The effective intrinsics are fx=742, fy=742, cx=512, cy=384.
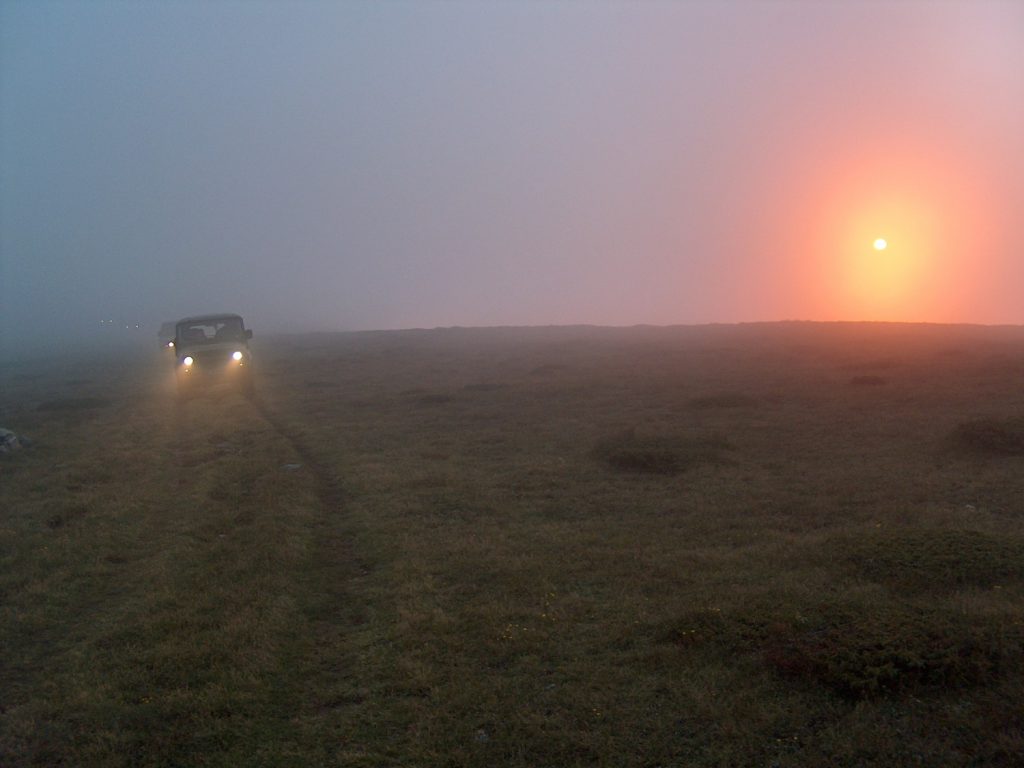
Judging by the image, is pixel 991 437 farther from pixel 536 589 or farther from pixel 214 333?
pixel 214 333

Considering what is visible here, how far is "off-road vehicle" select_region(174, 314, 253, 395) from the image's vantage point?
34.2 meters

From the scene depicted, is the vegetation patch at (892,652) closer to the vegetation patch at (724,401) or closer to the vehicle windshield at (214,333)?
the vegetation patch at (724,401)

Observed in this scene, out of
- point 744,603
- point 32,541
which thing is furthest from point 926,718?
point 32,541

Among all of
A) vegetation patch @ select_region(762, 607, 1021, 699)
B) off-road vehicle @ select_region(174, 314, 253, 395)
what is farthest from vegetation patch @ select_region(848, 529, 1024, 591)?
off-road vehicle @ select_region(174, 314, 253, 395)

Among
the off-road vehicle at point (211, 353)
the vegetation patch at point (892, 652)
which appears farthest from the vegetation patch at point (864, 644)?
the off-road vehicle at point (211, 353)

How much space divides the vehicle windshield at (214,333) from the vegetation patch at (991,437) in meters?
29.9

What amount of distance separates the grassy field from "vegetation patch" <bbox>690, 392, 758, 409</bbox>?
0.46 ft

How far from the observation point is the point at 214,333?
119 feet

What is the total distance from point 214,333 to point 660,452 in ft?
→ 87.4

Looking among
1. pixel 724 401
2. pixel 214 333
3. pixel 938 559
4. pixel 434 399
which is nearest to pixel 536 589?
pixel 938 559

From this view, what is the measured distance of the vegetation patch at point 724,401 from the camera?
23.5 metres

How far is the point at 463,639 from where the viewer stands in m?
8.52

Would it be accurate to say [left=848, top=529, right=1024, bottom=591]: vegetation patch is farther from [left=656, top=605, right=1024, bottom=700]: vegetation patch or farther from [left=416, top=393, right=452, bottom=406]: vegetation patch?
[left=416, top=393, right=452, bottom=406]: vegetation patch

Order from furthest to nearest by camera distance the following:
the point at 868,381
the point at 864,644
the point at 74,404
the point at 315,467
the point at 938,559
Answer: the point at 74,404 < the point at 868,381 < the point at 315,467 < the point at 938,559 < the point at 864,644
